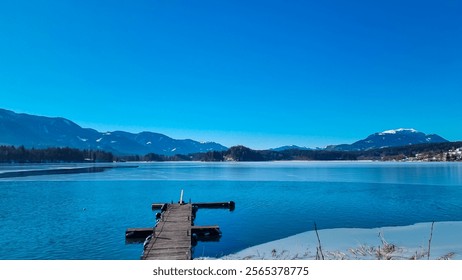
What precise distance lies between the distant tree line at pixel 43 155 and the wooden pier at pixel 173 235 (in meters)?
81.5

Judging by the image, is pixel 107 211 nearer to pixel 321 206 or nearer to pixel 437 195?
pixel 321 206

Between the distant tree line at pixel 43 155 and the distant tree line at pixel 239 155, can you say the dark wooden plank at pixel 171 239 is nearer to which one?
the distant tree line at pixel 43 155

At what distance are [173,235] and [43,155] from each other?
95325 mm

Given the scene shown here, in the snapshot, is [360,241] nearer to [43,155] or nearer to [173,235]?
[173,235]

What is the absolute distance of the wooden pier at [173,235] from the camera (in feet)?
32.4

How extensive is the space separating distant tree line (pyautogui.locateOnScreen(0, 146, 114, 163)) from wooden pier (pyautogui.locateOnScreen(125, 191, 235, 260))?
267ft

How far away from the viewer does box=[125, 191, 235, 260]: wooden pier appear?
32.4 feet

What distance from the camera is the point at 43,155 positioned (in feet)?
307

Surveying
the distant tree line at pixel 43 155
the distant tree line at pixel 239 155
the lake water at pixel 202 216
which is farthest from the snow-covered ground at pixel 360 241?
the distant tree line at pixel 239 155

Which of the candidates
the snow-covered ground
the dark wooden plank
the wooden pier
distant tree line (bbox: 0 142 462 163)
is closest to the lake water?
the wooden pier

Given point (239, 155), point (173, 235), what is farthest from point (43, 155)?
point (173, 235)
